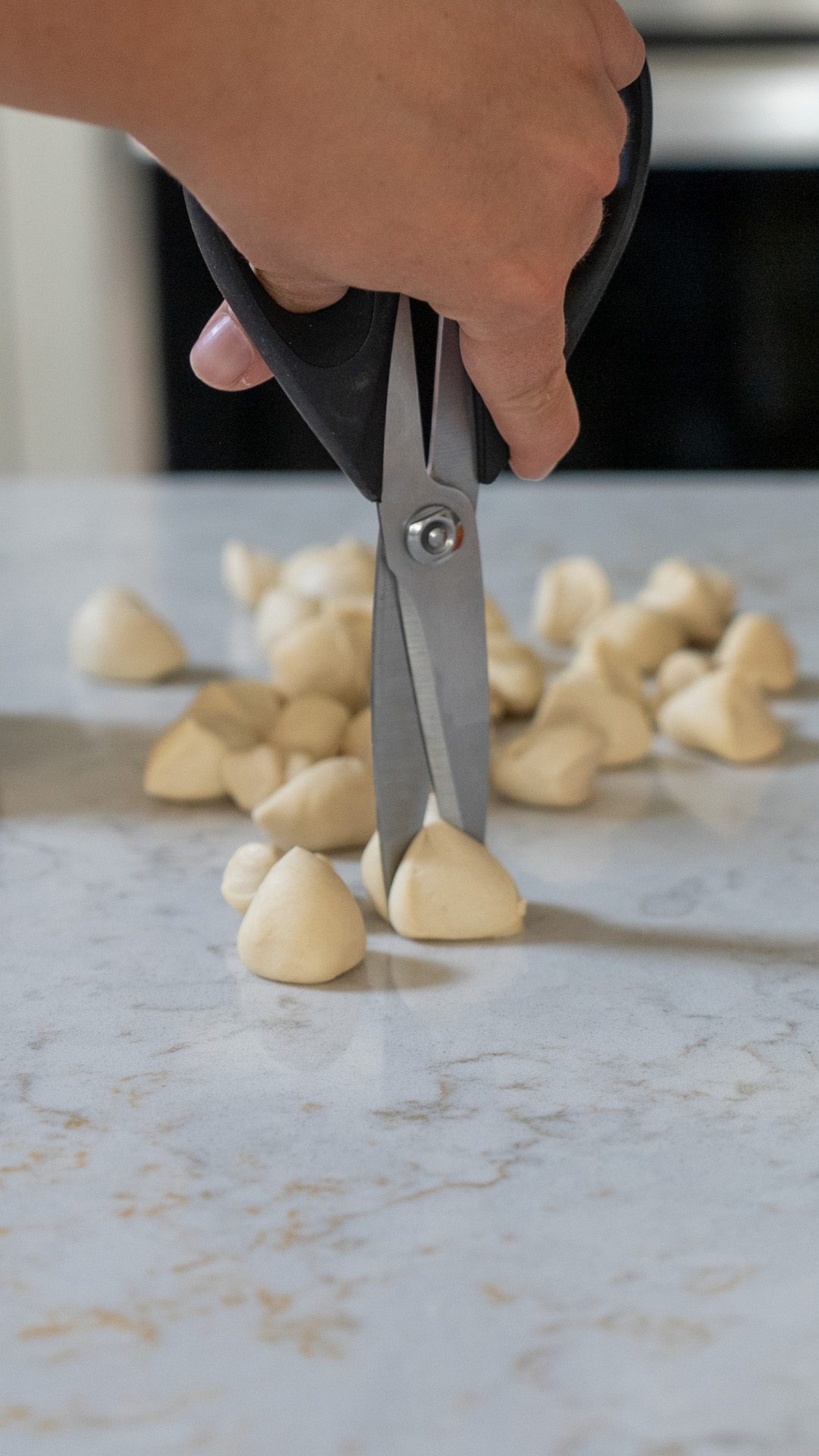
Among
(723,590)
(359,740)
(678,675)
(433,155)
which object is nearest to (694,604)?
(723,590)

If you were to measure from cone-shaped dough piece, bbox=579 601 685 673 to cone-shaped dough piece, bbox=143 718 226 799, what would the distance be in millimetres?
319

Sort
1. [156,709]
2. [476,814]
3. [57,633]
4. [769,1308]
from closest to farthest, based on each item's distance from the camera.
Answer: [769,1308], [476,814], [156,709], [57,633]

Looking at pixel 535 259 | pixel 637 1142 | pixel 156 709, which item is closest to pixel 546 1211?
pixel 637 1142

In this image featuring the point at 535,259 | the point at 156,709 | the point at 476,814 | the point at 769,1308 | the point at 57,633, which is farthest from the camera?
the point at 57,633

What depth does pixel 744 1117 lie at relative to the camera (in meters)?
0.48

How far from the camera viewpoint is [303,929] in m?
0.56

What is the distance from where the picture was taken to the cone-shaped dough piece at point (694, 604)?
1.04m

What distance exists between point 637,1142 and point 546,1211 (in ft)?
0.16

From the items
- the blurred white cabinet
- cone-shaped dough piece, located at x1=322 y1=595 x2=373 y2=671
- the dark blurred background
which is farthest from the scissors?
the blurred white cabinet

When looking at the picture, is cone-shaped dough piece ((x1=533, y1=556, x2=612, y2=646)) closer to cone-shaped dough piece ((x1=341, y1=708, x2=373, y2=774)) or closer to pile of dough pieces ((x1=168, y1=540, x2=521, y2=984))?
pile of dough pieces ((x1=168, y1=540, x2=521, y2=984))

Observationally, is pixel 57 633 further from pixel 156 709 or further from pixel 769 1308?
pixel 769 1308

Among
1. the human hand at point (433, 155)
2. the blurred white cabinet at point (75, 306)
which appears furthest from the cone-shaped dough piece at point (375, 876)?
the blurred white cabinet at point (75, 306)

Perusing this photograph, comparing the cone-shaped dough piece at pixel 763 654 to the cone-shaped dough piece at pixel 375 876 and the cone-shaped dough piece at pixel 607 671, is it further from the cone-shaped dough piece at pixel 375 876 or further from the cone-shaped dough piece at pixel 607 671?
the cone-shaped dough piece at pixel 375 876

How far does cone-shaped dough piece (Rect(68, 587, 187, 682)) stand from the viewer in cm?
96
